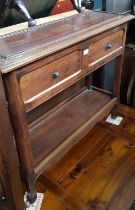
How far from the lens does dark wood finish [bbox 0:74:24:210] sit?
78 cm

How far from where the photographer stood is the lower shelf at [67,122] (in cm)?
134

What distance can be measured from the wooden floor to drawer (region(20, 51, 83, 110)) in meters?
0.65

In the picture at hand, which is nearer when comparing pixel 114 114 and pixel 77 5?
pixel 77 5

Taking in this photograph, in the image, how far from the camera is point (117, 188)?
1.34m

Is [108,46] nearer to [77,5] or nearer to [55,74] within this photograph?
[77,5]

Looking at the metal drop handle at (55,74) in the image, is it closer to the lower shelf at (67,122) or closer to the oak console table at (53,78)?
the oak console table at (53,78)

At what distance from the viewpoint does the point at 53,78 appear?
1.01 m

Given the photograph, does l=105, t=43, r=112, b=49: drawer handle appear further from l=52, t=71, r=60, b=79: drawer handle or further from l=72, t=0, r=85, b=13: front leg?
l=52, t=71, r=60, b=79: drawer handle

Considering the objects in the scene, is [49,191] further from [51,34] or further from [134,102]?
[134,102]

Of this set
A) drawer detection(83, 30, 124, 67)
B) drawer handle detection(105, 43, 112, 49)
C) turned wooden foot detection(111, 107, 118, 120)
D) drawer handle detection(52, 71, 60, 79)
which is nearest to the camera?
drawer handle detection(52, 71, 60, 79)

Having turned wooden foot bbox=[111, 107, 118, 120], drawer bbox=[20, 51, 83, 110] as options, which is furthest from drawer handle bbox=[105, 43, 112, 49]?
turned wooden foot bbox=[111, 107, 118, 120]

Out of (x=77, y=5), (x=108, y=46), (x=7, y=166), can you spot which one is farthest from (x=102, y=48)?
(x=7, y=166)

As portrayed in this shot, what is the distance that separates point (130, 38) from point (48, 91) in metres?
1.41

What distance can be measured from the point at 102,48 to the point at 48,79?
48 cm
